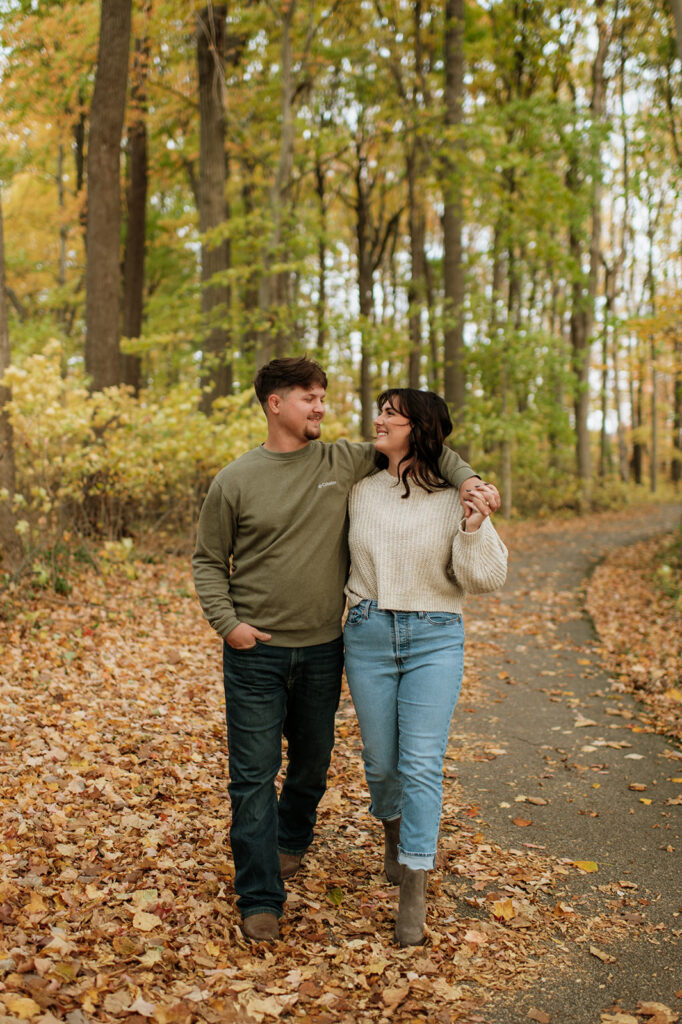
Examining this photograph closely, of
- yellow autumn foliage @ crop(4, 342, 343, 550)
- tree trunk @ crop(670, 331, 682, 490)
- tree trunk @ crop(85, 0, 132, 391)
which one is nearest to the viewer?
yellow autumn foliage @ crop(4, 342, 343, 550)

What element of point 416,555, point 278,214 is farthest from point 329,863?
point 278,214

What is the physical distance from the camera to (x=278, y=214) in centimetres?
1341

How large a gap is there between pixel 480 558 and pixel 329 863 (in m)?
1.82

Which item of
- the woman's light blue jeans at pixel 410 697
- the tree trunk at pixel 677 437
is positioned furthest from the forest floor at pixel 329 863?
the tree trunk at pixel 677 437

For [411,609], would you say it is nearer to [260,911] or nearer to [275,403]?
[275,403]

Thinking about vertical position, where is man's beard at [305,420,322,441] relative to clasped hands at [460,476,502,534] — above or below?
above

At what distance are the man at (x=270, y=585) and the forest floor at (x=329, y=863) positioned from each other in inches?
14.9

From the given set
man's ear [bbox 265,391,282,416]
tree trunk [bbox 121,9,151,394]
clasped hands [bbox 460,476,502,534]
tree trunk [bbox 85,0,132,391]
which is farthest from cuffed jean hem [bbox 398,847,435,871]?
tree trunk [bbox 121,9,151,394]

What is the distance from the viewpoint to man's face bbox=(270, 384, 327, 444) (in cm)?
338

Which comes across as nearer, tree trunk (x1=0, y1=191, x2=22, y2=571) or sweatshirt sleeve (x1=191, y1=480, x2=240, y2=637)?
sweatshirt sleeve (x1=191, y1=480, x2=240, y2=637)

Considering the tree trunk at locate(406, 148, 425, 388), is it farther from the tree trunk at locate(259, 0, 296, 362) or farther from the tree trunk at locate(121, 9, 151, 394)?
the tree trunk at locate(259, 0, 296, 362)

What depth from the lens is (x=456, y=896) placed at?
3.76 metres

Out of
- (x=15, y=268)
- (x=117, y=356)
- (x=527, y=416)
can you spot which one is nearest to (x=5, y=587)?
(x=117, y=356)

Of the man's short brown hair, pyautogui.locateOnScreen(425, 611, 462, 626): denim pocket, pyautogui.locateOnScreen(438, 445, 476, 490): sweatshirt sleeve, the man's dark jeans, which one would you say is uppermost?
the man's short brown hair
